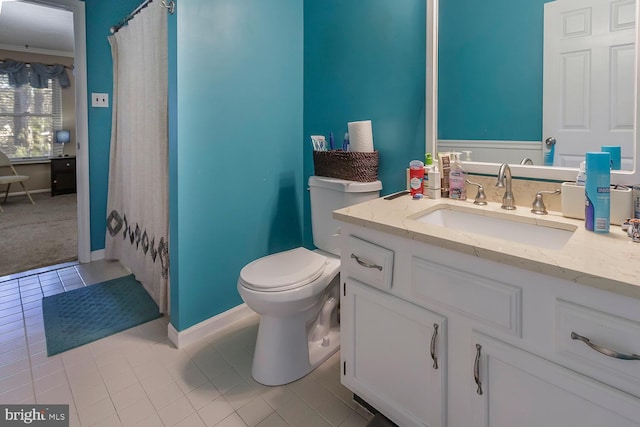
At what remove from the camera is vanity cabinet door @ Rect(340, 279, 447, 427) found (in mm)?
1084

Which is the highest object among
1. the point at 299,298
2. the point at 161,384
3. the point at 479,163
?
the point at 479,163

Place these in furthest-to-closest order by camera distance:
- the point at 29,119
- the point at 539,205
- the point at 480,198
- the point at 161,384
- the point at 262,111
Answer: the point at 29,119, the point at 262,111, the point at 161,384, the point at 480,198, the point at 539,205

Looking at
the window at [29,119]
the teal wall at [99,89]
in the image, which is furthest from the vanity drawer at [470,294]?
the window at [29,119]

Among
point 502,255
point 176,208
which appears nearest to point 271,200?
point 176,208

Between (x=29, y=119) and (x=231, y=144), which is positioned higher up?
(x=29, y=119)

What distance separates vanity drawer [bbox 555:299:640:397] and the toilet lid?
961 millimetres

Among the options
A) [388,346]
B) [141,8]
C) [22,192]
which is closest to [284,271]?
[388,346]

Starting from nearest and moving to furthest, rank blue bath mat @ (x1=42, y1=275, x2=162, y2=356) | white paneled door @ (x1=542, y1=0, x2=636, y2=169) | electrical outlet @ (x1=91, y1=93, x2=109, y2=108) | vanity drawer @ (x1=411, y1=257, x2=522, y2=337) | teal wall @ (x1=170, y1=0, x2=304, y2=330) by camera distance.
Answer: vanity drawer @ (x1=411, y1=257, x2=522, y2=337)
white paneled door @ (x1=542, y1=0, x2=636, y2=169)
teal wall @ (x1=170, y1=0, x2=304, y2=330)
blue bath mat @ (x1=42, y1=275, x2=162, y2=356)
electrical outlet @ (x1=91, y1=93, x2=109, y2=108)

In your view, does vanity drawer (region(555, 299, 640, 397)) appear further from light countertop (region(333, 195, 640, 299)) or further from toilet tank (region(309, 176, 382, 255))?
toilet tank (region(309, 176, 382, 255))

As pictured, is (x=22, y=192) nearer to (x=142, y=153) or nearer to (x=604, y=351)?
(x=142, y=153)

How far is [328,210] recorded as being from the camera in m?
1.93

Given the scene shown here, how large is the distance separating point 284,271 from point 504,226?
901 millimetres

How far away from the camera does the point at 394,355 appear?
120 cm

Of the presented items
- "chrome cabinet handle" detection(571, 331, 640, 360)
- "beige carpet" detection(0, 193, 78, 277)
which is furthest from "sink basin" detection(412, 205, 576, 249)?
"beige carpet" detection(0, 193, 78, 277)
